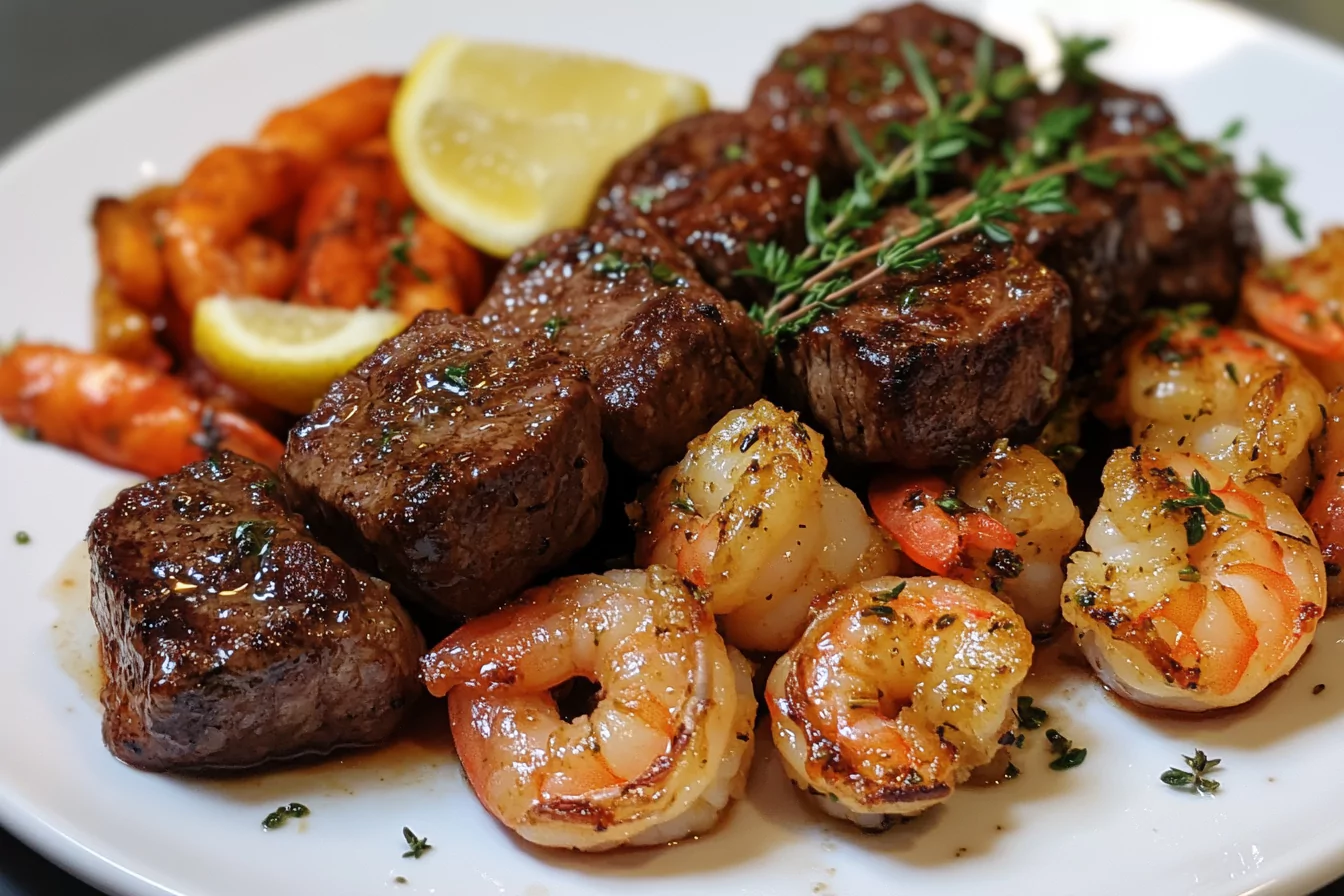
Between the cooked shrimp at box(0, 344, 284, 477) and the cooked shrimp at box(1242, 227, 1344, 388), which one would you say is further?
the cooked shrimp at box(0, 344, 284, 477)

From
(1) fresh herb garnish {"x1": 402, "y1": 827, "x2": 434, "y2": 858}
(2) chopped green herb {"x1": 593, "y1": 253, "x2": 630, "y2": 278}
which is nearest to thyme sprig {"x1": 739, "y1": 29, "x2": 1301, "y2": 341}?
(2) chopped green herb {"x1": 593, "y1": 253, "x2": 630, "y2": 278}

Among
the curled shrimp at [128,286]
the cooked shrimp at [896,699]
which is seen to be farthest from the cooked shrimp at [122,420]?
the cooked shrimp at [896,699]

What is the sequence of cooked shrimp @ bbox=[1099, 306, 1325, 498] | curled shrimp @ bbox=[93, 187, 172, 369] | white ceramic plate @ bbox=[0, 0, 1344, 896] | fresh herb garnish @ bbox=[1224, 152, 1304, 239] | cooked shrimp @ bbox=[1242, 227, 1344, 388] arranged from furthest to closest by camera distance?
curled shrimp @ bbox=[93, 187, 172, 369], fresh herb garnish @ bbox=[1224, 152, 1304, 239], cooked shrimp @ bbox=[1242, 227, 1344, 388], cooked shrimp @ bbox=[1099, 306, 1325, 498], white ceramic plate @ bbox=[0, 0, 1344, 896]

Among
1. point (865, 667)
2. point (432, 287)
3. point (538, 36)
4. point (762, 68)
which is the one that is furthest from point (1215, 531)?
point (538, 36)

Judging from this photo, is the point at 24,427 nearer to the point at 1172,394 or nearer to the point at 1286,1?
the point at 1172,394

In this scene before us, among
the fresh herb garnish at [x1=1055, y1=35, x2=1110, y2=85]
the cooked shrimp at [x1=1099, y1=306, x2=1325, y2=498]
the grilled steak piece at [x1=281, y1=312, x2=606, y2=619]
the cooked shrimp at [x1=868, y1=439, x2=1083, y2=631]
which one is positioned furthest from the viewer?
the fresh herb garnish at [x1=1055, y1=35, x2=1110, y2=85]

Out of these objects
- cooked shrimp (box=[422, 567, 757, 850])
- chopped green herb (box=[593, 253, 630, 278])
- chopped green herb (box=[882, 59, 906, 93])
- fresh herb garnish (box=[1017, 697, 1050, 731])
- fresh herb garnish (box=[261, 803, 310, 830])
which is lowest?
fresh herb garnish (box=[261, 803, 310, 830])

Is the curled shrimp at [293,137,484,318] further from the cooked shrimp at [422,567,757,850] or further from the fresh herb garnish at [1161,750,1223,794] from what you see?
the fresh herb garnish at [1161,750,1223,794]

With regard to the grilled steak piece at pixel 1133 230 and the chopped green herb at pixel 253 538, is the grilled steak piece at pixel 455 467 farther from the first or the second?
the grilled steak piece at pixel 1133 230
